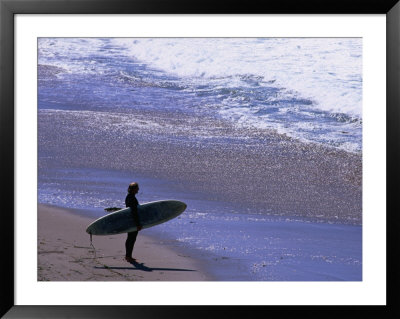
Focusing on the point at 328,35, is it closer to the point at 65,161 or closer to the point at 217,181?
the point at 217,181

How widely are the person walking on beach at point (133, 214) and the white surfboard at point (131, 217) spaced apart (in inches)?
1.1

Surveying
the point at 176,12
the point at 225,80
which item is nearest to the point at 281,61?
the point at 225,80

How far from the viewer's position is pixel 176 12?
4227 millimetres

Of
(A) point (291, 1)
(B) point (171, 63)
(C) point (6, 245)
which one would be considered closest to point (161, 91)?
(B) point (171, 63)

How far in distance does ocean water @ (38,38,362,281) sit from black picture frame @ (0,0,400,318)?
243 mm

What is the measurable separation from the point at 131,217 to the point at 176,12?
1.45 m

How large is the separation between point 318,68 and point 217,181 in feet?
3.61

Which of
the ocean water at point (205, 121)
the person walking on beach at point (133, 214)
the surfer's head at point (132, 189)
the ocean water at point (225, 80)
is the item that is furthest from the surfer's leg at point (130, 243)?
the ocean water at point (225, 80)

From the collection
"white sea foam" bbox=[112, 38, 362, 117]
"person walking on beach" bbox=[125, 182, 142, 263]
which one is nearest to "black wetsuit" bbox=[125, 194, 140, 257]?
"person walking on beach" bbox=[125, 182, 142, 263]

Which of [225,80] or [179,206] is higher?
[225,80]

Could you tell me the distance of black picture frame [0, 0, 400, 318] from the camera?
412 centimetres

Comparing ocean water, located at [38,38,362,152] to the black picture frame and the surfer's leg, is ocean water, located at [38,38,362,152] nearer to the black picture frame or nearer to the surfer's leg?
the black picture frame

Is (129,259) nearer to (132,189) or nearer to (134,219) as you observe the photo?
(134,219)

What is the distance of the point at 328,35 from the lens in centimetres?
436
